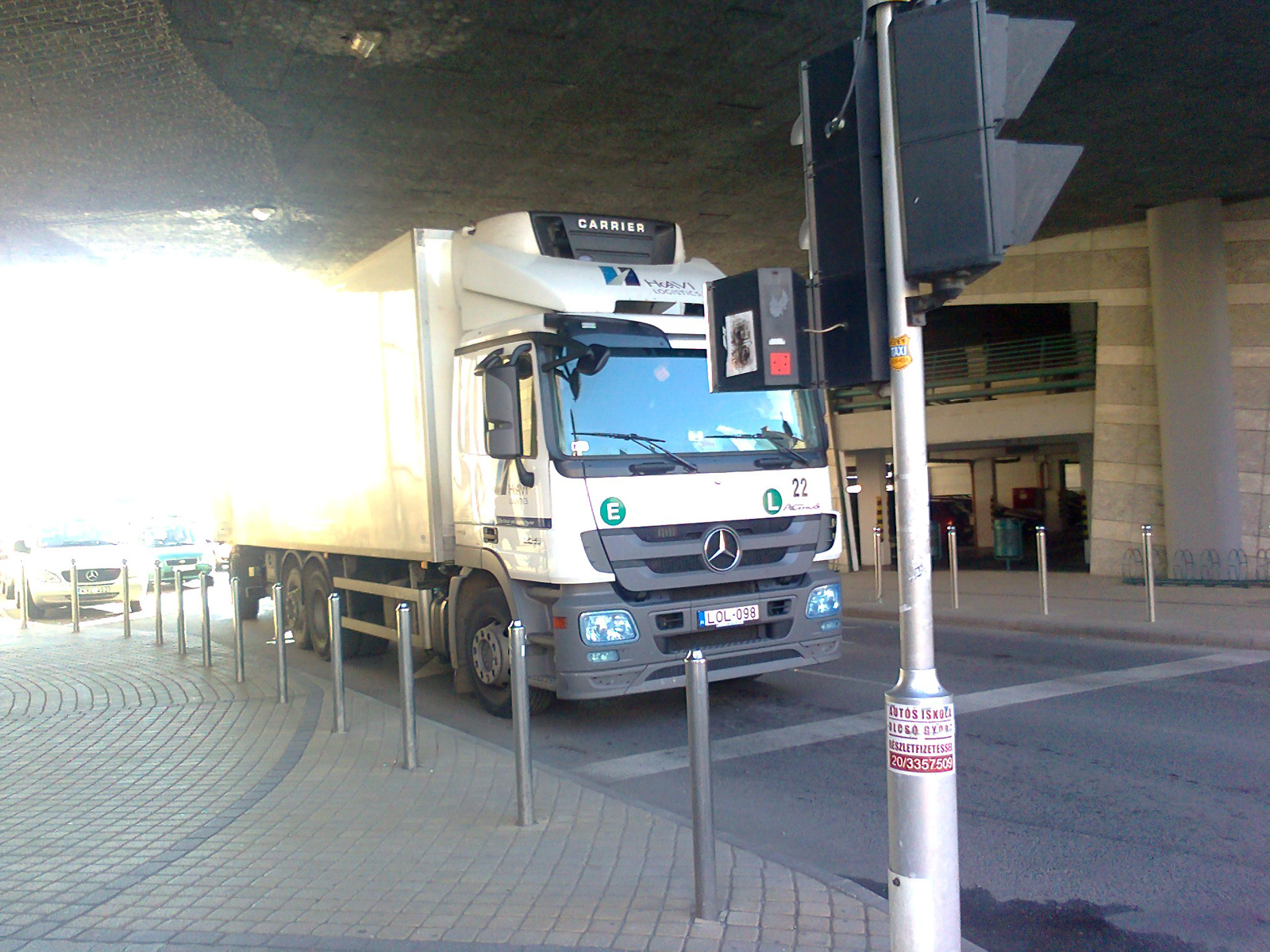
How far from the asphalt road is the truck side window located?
2.16 metres

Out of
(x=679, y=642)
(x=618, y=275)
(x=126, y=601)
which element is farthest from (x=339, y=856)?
(x=126, y=601)

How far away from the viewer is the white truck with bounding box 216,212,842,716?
6.97 meters

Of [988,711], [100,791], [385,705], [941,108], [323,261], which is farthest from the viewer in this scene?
[323,261]

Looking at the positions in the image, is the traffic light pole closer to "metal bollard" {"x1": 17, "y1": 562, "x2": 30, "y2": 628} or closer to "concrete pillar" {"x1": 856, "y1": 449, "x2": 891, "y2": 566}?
"metal bollard" {"x1": 17, "y1": 562, "x2": 30, "y2": 628}

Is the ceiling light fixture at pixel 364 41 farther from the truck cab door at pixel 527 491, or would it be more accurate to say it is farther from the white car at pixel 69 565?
the white car at pixel 69 565

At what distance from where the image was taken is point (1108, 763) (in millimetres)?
6336

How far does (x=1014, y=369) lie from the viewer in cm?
1927

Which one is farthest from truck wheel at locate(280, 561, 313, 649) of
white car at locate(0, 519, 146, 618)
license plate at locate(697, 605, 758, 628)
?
license plate at locate(697, 605, 758, 628)

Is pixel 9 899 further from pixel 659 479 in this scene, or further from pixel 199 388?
pixel 199 388

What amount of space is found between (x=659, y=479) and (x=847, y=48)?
3803 mm

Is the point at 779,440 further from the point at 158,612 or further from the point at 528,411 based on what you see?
the point at 158,612

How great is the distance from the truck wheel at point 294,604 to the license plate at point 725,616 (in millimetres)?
6573

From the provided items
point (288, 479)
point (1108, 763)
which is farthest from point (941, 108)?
point (288, 479)

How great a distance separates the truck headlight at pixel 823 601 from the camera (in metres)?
7.67
